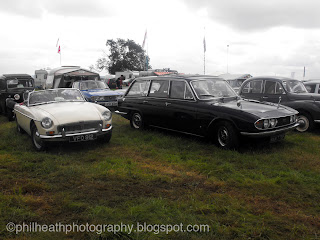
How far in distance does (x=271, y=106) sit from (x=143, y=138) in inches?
130

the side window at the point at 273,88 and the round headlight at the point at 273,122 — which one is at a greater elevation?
the side window at the point at 273,88

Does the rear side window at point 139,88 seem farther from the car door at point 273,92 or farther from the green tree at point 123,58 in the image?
the green tree at point 123,58

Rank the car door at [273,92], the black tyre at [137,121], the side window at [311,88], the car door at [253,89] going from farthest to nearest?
the side window at [311,88], the car door at [253,89], the car door at [273,92], the black tyre at [137,121]

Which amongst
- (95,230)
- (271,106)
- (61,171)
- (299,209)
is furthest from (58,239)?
(271,106)

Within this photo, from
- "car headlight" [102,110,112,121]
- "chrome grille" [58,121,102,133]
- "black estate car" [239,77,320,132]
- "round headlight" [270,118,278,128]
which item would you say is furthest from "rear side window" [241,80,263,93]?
"chrome grille" [58,121,102,133]

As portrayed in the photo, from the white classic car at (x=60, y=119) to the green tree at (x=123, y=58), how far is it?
208ft

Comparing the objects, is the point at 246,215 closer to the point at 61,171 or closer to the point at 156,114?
the point at 61,171

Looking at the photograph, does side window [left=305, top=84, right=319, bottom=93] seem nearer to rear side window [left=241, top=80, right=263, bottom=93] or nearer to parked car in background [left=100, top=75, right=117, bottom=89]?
rear side window [left=241, top=80, right=263, bottom=93]

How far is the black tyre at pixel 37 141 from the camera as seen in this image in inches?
239

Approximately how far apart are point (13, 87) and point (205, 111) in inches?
384

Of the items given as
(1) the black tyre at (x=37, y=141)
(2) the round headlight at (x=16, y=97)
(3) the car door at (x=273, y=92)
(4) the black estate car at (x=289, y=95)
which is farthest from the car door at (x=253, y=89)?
(2) the round headlight at (x=16, y=97)

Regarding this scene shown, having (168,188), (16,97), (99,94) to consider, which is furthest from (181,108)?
(16,97)

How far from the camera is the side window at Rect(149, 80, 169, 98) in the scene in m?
7.56

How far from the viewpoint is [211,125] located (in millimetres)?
6277
